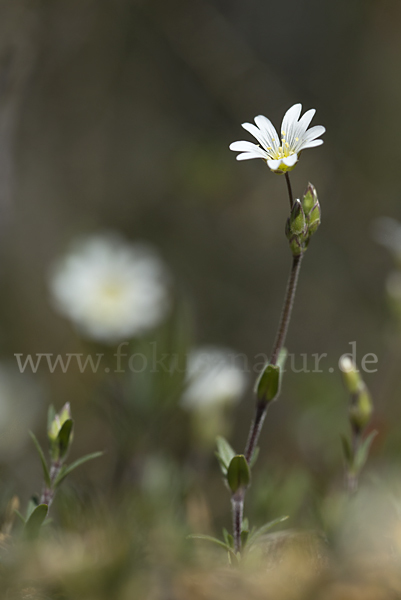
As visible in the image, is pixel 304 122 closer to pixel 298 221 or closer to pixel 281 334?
pixel 298 221

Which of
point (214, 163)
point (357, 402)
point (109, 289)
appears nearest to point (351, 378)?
point (357, 402)

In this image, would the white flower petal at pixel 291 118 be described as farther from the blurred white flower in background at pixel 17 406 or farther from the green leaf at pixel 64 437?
the blurred white flower in background at pixel 17 406

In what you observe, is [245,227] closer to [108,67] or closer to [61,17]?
[108,67]

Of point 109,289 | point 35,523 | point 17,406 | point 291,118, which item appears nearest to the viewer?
point 35,523

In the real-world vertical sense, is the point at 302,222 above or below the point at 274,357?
above

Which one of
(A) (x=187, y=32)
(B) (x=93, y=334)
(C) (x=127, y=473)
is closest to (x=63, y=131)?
(A) (x=187, y=32)
